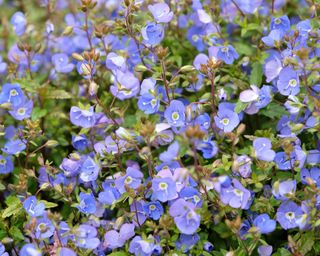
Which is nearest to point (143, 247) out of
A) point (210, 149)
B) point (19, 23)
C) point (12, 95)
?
point (210, 149)

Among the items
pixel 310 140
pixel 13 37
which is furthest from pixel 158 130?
pixel 13 37

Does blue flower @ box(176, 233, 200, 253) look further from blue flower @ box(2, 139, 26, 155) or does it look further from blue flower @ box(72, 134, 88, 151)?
blue flower @ box(2, 139, 26, 155)

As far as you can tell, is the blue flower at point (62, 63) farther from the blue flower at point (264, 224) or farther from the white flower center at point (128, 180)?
the blue flower at point (264, 224)

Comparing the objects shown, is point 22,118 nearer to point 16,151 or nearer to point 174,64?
point 16,151

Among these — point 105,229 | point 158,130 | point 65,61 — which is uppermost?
point 158,130

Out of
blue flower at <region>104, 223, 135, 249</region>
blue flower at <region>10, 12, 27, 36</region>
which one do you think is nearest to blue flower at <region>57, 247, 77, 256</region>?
blue flower at <region>104, 223, 135, 249</region>

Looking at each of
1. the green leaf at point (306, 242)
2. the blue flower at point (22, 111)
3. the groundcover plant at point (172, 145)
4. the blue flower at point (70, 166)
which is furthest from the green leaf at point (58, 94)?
the green leaf at point (306, 242)
